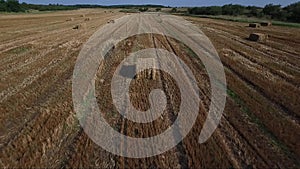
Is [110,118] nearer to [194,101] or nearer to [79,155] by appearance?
[79,155]

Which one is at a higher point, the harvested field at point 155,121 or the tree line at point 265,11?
the harvested field at point 155,121

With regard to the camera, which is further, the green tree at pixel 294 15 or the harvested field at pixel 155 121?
the green tree at pixel 294 15

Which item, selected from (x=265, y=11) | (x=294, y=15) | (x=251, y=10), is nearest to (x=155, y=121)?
(x=294, y=15)

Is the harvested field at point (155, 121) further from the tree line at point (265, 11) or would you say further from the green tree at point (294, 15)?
the tree line at point (265, 11)

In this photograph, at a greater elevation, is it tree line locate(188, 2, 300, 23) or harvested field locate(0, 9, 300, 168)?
harvested field locate(0, 9, 300, 168)

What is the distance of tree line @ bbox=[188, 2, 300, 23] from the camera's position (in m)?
47.0

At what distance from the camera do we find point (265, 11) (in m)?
58.7

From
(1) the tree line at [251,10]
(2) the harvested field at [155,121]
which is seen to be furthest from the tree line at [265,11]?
(2) the harvested field at [155,121]

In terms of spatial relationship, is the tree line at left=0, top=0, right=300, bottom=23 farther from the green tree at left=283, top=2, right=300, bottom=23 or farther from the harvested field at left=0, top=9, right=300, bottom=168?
the harvested field at left=0, top=9, right=300, bottom=168

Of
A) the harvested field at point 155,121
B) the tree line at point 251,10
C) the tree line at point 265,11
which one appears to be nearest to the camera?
the harvested field at point 155,121

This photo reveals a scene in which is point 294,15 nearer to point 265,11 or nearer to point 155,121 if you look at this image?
point 265,11

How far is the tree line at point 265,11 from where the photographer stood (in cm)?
4700

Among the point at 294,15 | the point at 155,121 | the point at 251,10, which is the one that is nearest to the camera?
the point at 155,121

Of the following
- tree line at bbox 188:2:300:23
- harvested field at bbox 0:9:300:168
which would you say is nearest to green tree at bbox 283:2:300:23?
tree line at bbox 188:2:300:23
